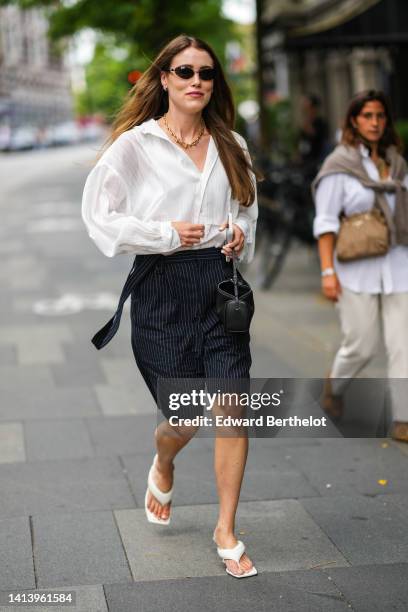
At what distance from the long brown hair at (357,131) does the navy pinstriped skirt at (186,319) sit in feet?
5.99

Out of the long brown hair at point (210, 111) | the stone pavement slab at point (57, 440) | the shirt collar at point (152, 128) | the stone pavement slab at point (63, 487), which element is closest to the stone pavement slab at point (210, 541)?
the stone pavement slab at point (63, 487)

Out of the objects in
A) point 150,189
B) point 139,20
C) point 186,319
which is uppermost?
point 139,20

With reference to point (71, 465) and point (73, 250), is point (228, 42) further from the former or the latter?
point (71, 465)

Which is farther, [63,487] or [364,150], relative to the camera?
[364,150]

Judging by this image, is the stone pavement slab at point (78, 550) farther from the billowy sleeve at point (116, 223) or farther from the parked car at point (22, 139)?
the parked car at point (22, 139)

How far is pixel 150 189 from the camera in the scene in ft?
13.1

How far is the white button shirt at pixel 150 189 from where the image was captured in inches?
156

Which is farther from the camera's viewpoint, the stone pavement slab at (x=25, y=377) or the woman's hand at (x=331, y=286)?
the stone pavement slab at (x=25, y=377)

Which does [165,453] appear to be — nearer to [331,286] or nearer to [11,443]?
[331,286]

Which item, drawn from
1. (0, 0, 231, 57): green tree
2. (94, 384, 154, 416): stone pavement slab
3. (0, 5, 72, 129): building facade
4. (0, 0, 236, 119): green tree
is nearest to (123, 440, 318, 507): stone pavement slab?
(94, 384, 154, 416): stone pavement slab

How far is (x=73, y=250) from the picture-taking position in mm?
15352

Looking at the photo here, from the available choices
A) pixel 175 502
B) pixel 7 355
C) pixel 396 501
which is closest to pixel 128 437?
pixel 175 502

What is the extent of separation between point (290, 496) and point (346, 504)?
0.86 feet

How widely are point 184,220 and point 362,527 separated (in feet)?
4.90
